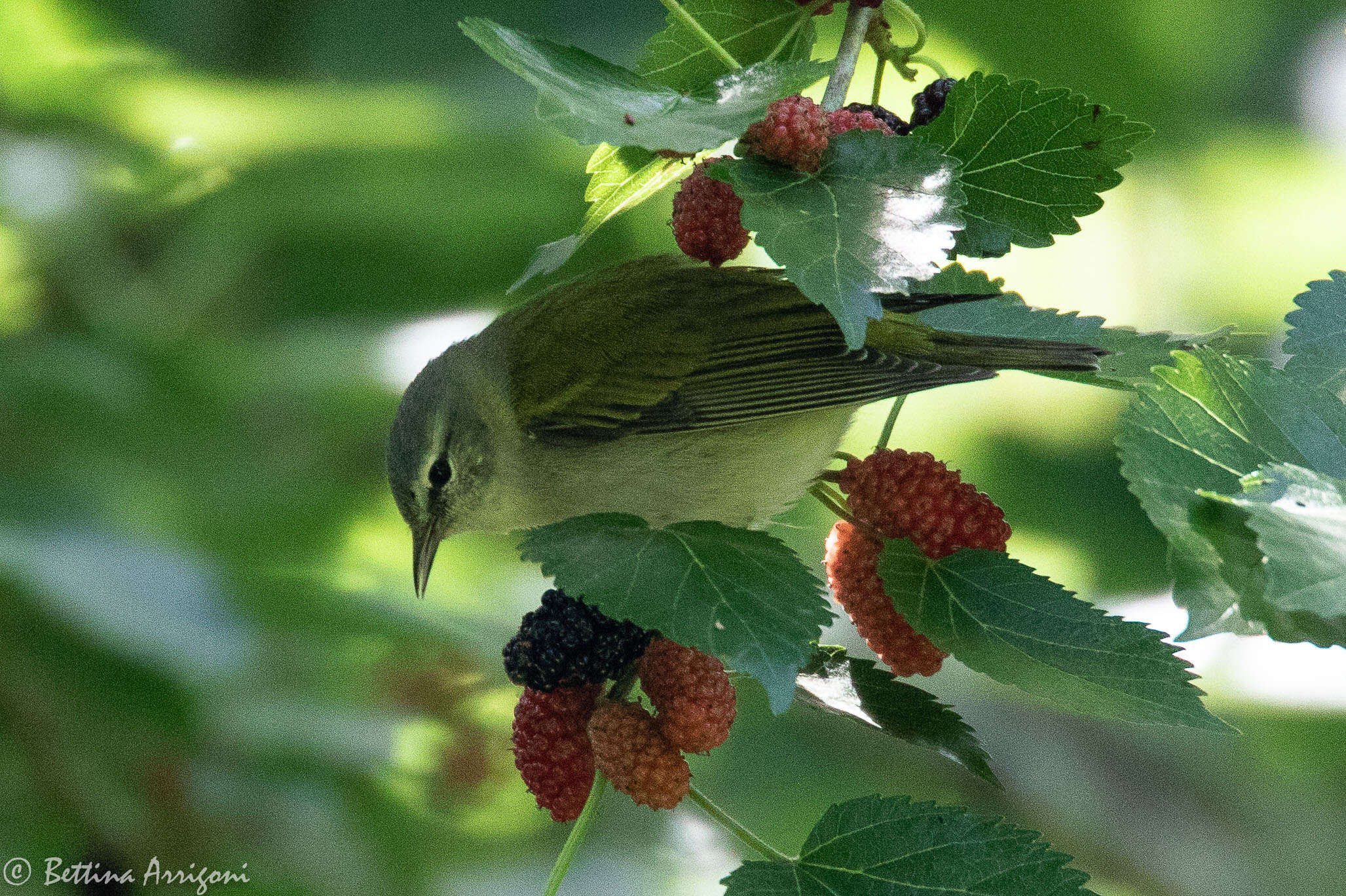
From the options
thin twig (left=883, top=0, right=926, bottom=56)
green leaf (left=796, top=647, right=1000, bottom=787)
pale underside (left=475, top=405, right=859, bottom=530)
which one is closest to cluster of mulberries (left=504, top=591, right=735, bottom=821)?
green leaf (left=796, top=647, right=1000, bottom=787)

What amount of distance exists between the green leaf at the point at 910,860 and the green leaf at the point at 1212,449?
381 mm

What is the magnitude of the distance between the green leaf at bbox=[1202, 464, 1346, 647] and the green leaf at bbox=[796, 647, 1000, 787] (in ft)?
1.76

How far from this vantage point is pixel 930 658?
1.85m

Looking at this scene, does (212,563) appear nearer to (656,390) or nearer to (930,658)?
(656,390)

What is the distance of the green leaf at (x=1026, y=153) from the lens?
164 centimetres

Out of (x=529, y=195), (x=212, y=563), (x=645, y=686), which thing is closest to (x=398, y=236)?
(x=529, y=195)

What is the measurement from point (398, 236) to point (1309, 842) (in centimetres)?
437

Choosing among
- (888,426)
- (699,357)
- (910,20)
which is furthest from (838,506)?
(910,20)

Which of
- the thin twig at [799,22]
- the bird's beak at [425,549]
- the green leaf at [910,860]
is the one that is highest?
the bird's beak at [425,549]

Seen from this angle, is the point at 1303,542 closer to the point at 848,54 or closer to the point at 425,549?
the point at 848,54

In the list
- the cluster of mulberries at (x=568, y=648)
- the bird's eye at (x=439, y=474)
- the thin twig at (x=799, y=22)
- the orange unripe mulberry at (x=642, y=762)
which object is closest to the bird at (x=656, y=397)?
the bird's eye at (x=439, y=474)

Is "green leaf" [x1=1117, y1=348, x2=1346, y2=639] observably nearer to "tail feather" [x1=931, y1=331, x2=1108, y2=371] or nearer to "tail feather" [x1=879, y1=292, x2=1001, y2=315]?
"tail feather" [x1=931, y1=331, x2=1108, y2=371]

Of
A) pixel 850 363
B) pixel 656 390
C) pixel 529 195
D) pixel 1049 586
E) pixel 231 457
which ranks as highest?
pixel 529 195

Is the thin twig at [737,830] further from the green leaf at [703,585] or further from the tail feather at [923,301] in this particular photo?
the tail feather at [923,301]
